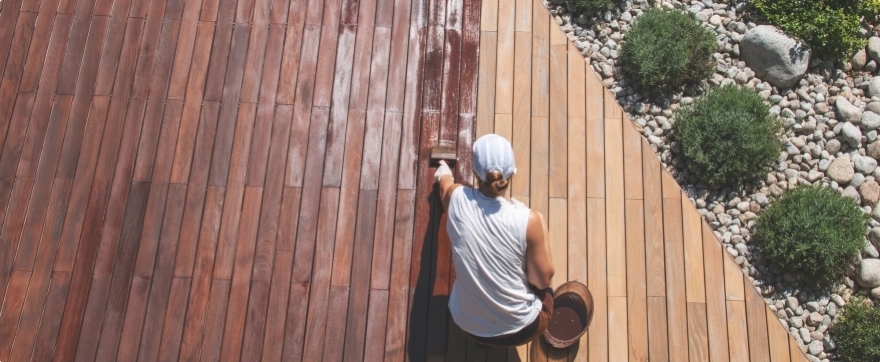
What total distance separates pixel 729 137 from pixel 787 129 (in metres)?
0.50

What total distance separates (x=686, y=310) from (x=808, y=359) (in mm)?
735

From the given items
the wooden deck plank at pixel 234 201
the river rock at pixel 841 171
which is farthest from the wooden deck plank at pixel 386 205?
the river rock at pixel 841 171

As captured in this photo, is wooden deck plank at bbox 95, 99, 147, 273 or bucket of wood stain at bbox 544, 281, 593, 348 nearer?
bucket of wood stain at bbox 544, 281, 593, 348

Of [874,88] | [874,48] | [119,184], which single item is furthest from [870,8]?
[119,184]

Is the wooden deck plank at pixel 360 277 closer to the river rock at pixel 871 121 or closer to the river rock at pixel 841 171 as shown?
the river rock at pixel 841 171

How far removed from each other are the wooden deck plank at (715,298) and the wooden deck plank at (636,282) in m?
0.37

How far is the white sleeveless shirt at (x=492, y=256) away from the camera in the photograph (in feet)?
10.6

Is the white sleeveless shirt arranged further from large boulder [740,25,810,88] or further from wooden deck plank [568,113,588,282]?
large boulder [740,25,810,88]

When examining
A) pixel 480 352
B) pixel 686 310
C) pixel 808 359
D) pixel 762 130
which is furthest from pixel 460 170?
pixel 808 359

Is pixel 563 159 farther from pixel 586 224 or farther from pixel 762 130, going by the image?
pixel 762 130

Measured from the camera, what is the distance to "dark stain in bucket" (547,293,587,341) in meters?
4.01

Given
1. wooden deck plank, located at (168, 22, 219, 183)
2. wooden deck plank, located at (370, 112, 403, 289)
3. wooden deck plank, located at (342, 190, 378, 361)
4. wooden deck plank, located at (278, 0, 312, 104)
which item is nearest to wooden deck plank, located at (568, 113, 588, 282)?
wooden deck plank, located at (370, 112, 403, 289)

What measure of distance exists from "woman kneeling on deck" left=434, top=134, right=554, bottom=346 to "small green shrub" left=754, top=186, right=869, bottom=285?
1692mm

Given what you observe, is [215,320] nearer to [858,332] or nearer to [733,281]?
[733,281]
